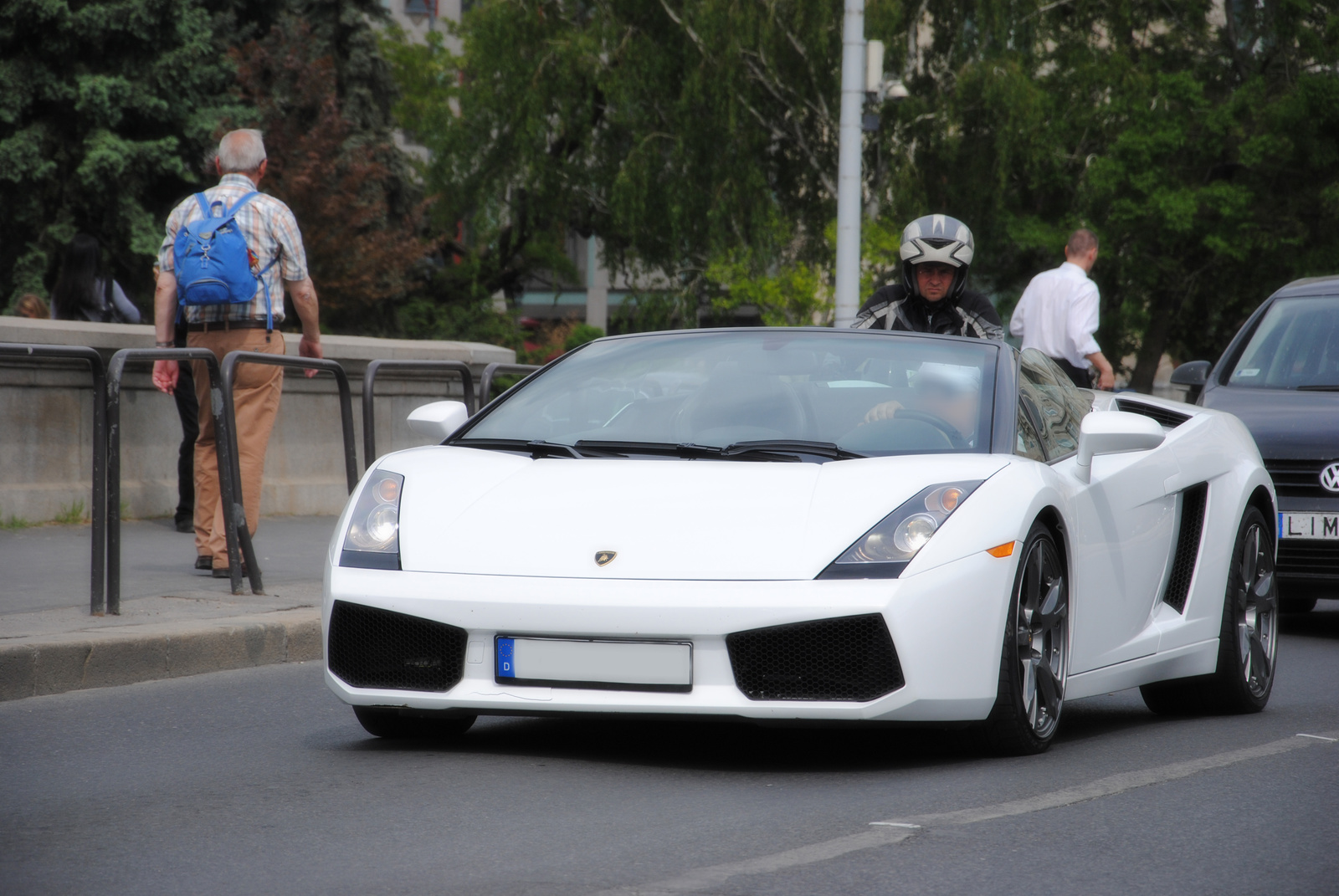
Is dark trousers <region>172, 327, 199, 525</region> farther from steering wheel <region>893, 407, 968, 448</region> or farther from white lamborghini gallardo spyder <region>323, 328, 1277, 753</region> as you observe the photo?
steering wheel <region>893, 407, 968, 448</region>

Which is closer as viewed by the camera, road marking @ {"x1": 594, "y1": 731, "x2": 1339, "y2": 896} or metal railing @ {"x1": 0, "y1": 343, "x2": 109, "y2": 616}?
road marking @ {"x1": 594, "y1": 731, "x2": 1339, "y2": 896}

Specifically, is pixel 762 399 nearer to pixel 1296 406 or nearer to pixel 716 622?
pixel 716 622

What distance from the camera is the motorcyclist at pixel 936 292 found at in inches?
324

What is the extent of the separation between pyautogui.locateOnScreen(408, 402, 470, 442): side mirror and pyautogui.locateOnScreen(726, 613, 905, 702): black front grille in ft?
5.35

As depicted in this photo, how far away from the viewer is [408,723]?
575cm

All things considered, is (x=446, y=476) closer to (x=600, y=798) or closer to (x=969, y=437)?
(x=600, y=798)

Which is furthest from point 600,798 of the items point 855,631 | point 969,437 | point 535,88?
point 535,88

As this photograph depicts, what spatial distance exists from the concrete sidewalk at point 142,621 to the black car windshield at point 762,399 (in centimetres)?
184

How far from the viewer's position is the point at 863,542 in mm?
4996

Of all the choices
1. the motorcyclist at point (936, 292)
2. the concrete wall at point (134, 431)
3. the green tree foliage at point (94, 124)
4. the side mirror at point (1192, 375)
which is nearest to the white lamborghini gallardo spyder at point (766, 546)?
the motorcyclist at point (936, 292)

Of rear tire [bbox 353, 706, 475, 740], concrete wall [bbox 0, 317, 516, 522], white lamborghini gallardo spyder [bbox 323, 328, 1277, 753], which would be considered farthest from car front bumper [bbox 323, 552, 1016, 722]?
concrete wall [bbox 0, 317, 516, 522]

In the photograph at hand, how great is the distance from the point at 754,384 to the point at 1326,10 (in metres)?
29.0

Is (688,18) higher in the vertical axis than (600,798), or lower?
higher

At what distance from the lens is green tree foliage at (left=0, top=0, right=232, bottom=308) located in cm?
3122
